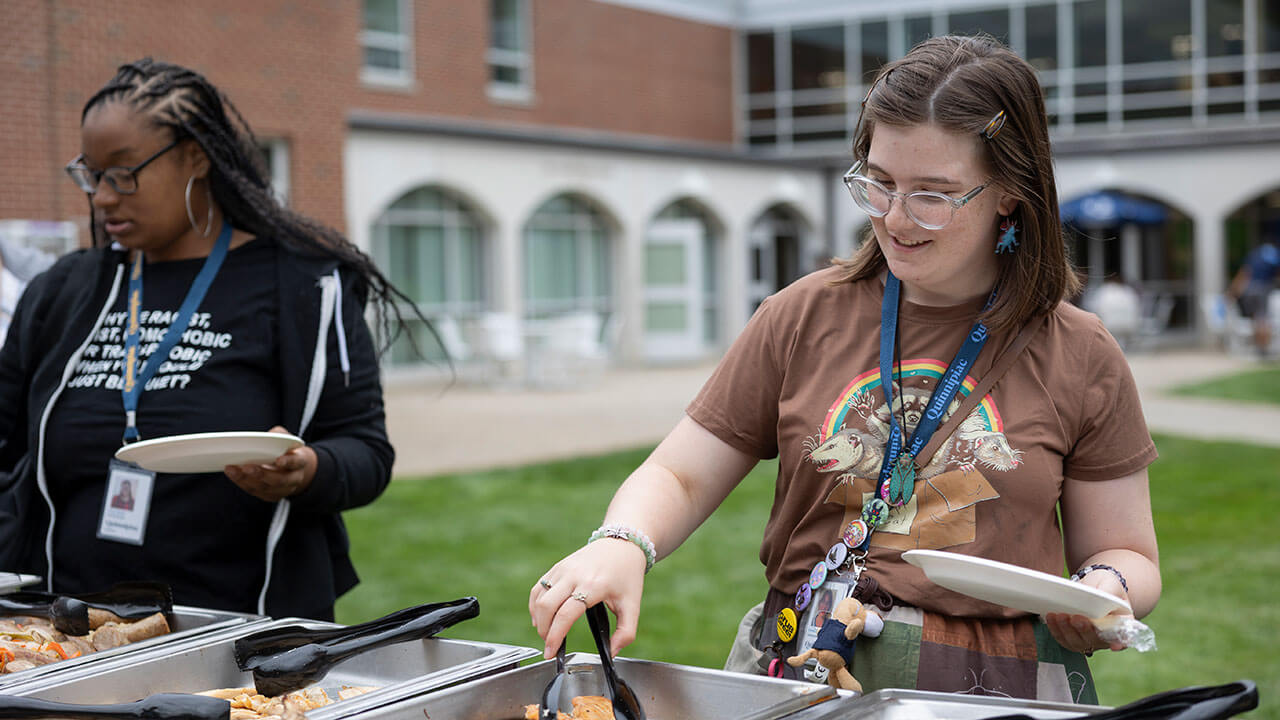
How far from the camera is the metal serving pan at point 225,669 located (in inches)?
73.2

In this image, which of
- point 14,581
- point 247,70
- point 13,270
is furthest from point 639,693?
point 247,70

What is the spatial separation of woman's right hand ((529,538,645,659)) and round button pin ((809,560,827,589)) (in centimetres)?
27

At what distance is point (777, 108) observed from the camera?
2811cm

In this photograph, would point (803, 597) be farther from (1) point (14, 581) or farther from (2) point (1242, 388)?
(2) point (1242, 388)

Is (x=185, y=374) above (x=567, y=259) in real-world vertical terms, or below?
below

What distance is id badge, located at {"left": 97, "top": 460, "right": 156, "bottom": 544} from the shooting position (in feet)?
8.67

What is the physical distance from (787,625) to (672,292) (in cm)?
2099

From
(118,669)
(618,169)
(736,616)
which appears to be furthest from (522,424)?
(118,669)

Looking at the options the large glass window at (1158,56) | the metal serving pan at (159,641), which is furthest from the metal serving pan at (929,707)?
the large glass window at (1158,56)

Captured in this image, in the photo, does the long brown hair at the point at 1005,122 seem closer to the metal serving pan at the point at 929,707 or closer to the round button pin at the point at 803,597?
the round button pin at the point at 803,597

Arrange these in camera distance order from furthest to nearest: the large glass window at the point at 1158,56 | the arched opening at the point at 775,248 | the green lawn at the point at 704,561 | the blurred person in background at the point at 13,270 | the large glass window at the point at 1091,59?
the arched opening at the point at 775,248 → the large glass window at the point at 1091,59 → the large glass window at the point at 1158,56 → the green lawn at the point at 704,561 → the blurred person in background at the point at 13,270

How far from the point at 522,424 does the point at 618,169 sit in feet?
30.9

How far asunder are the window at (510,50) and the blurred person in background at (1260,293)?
12461mm

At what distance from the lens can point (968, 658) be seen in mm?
1902
